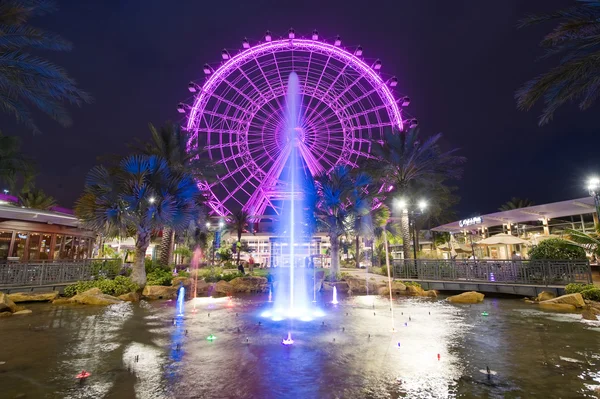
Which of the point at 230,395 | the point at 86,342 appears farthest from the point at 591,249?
the point at 86,342

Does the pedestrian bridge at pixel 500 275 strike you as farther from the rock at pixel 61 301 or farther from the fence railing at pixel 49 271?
the fence railing at pixel 49 271

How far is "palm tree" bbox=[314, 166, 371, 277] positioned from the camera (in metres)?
24.4

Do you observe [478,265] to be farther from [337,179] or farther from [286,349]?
[286,349]

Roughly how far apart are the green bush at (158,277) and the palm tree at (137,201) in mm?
1277

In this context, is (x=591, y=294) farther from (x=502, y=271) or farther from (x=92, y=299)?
(x=92, y=299)

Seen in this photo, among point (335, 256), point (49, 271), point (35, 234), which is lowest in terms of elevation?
point (49, 271)

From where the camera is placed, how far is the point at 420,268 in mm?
21734

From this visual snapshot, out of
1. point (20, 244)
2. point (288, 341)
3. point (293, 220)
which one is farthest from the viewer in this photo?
point (293, 220)

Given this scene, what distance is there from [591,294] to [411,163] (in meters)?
13.1

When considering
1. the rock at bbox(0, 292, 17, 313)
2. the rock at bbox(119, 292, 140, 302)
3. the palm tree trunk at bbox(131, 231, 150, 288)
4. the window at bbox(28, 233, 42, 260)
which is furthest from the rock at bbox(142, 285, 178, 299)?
the window at bbox(28, 233, 42, 260)

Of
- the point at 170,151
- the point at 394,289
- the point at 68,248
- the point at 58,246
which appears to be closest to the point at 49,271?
the point at 58,246

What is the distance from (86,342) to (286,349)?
4921 mm

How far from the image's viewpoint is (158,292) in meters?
17.6

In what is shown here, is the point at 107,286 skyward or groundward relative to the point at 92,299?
skyward
